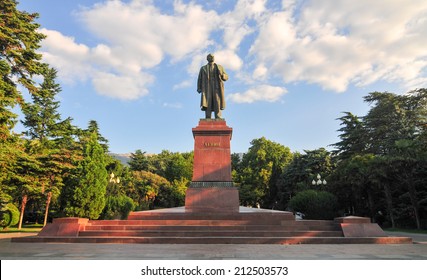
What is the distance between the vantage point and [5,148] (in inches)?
492

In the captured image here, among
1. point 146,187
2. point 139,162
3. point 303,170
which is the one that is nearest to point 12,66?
point 146,187

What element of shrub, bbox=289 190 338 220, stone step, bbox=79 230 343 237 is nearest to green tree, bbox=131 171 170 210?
shrub, bbox=289 190 338 220

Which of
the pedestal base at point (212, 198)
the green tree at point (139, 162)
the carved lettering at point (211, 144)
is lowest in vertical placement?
the pedestal base at point (212, 198)

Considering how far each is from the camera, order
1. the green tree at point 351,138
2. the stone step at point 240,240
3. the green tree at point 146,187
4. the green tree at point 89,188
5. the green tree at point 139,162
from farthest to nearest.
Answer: the green tree at point 139,162 < the green tree at point 146,187 < the green tree at point 351,138 < the green tree at point 89,188 < the stone step at point 240,240

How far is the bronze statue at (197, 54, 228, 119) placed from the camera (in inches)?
632

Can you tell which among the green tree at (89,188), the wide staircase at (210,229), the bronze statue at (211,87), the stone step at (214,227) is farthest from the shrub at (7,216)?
the bronze statue at (211,87)

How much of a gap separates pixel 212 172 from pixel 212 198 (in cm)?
115

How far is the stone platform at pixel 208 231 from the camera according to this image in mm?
9188

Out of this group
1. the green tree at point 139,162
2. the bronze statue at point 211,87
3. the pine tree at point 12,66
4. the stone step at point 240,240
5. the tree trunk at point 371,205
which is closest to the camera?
the stone step at point 240,240

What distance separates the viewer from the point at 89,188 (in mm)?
21891

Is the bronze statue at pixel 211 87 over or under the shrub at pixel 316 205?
over

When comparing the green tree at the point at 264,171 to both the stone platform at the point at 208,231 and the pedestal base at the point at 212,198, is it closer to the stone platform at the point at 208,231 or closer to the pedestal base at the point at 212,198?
the pedestal base at the point at 212,198

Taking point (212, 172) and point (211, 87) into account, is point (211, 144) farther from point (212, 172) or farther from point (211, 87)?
point (211, 87)
